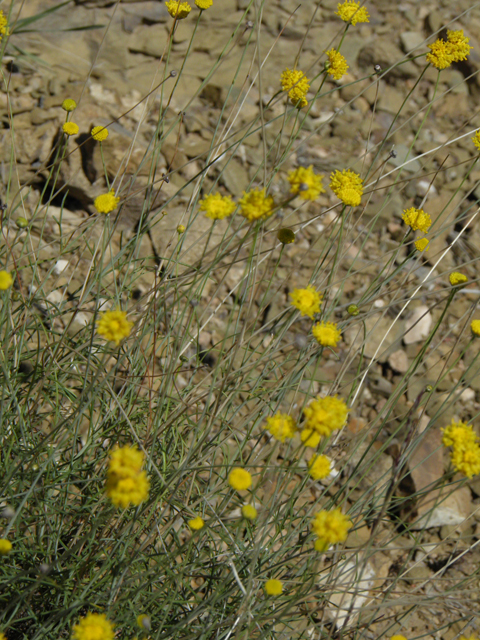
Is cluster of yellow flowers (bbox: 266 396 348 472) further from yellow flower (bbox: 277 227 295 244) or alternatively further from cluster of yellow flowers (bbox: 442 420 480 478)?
yellow flower (bbox: 277 227 295 244)

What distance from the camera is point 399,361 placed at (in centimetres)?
266

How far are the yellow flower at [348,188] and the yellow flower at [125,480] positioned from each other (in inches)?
33.9

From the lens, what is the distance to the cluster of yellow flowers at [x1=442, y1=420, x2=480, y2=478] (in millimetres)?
1081

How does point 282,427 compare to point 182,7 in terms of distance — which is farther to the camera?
point 182,7

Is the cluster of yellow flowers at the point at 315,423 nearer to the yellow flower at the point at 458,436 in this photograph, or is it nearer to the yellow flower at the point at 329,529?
the yellow flower at the point at 329,529

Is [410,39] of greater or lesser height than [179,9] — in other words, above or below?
above

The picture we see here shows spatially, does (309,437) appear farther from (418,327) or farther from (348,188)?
(418,327)

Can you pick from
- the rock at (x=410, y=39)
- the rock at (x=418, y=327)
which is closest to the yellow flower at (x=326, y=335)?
the rock at (x=418, y=327)

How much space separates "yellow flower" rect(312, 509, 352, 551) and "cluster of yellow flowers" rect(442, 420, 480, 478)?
0.84 ft

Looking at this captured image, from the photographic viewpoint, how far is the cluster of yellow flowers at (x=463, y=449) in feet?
3.55

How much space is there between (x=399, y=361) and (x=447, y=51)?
4.85 ft

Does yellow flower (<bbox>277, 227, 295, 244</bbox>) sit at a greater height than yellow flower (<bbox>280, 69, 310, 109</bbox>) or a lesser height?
lesser

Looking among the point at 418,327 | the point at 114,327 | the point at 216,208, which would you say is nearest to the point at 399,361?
the point at 418,327

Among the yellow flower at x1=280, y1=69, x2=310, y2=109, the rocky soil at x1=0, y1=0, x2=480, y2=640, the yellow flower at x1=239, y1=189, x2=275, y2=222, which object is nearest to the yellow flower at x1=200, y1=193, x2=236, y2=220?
the yellow flower at x1=239, y1=189, x2=275, y2=222
